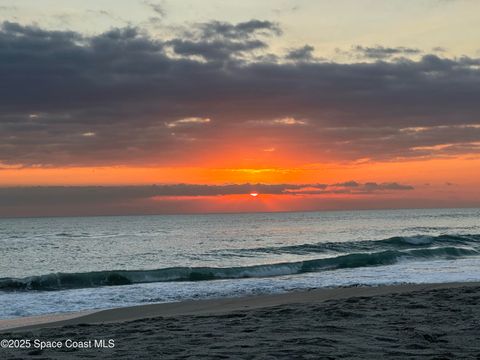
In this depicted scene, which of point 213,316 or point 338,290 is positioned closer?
point 213,316

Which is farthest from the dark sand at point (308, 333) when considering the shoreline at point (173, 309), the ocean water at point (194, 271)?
the ocean water at point (194, 271)

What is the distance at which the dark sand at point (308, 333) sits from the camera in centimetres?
676

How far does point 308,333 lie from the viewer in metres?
7.93

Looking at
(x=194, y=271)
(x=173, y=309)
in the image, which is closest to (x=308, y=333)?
(x=173, y=309)

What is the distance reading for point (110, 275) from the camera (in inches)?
996

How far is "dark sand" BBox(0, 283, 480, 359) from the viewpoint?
676 centimetres

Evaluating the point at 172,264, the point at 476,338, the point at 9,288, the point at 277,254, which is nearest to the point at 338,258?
the point at 277,254

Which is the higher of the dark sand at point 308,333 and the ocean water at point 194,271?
the dark sand at point 308,333

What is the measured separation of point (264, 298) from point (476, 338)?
8.51 meters

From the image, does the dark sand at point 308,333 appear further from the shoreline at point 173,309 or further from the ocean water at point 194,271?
the ocean water at point 194,271

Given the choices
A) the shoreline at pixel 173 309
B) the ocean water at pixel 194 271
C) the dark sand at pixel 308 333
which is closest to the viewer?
the dark sand at pixel 308 333

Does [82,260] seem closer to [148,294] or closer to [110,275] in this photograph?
[110,275]

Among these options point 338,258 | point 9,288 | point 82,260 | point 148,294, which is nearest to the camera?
point 148,294

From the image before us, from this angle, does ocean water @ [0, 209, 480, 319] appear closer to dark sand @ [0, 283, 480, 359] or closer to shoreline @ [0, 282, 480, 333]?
shoreline @ [0, 282, 480, 333]
